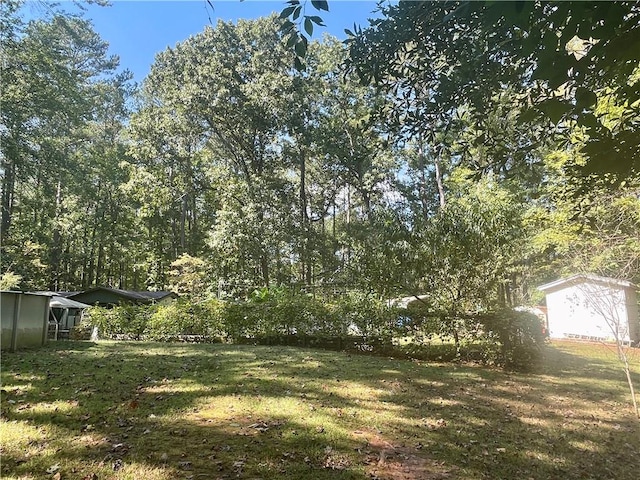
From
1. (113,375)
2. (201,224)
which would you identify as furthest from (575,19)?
(201,224)

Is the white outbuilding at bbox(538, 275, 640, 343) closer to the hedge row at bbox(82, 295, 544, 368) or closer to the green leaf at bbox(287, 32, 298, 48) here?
the hedge row at bbox(82, 295, 544, 368)

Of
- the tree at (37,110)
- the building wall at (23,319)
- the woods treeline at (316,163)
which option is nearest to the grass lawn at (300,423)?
the building wall at (23,319)

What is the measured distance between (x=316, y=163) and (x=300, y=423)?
81.3 ft

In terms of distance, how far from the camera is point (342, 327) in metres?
11.7

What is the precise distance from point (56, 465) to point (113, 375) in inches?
138

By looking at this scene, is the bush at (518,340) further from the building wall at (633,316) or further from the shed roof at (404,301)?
the building wall at (633,316)

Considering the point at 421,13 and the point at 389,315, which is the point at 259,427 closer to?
the point at 421,13

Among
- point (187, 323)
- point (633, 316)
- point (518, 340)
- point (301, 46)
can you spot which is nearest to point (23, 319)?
point (187, 323)

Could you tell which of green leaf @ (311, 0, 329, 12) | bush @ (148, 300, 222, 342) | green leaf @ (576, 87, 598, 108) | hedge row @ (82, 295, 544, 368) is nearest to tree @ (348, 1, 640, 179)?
green leaf @ (576, 87, 598, 108)

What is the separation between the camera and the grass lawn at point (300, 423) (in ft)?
10.9

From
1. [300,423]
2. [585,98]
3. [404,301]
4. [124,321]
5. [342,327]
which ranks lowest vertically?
[300,423]

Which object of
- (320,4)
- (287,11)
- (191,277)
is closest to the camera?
A: (320,4)

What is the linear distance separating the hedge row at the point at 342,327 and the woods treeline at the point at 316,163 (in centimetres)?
67

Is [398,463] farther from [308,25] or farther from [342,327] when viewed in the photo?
[342,327]
